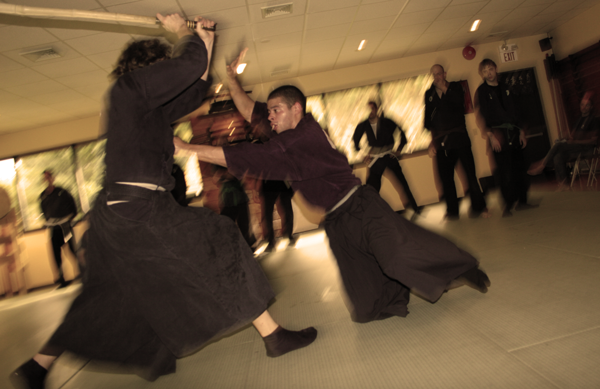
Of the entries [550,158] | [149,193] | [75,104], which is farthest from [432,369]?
[75,104]

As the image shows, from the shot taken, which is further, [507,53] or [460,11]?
[507,53]

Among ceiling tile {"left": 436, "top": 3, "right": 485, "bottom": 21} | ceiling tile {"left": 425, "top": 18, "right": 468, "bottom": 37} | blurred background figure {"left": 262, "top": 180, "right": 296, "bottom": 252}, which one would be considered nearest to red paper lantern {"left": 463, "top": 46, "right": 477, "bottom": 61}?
ceiling tile {"left": 425, "top": 18, "right": 468, "bottom": 37}

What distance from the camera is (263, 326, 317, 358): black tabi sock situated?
152 cm

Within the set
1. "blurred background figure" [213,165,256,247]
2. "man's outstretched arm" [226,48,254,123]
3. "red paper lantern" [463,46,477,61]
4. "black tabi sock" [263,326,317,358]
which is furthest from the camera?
"red paper lantern" [463,46,477,61]

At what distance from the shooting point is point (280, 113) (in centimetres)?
180

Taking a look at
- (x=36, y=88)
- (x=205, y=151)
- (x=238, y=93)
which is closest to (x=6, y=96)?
(x=36, y=88)

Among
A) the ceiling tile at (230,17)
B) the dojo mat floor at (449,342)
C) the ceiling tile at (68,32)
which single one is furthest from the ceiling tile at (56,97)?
the dojo mat floor at (449,342)

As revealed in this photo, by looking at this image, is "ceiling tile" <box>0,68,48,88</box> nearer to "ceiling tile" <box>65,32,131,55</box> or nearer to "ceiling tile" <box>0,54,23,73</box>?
"ceiling tile" <box>0,54,23,73</box>

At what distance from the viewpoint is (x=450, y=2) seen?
4.94 metres

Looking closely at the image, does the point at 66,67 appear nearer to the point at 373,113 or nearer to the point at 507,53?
the point at 373,113

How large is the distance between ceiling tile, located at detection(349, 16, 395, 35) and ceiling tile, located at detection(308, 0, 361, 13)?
2.03 ft

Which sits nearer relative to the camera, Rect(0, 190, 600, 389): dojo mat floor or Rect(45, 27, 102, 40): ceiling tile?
Rect(0, 190, 600, 389): dojo mat floor

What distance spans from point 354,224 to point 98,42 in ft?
13.4

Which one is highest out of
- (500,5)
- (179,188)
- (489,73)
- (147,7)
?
(147,7)
